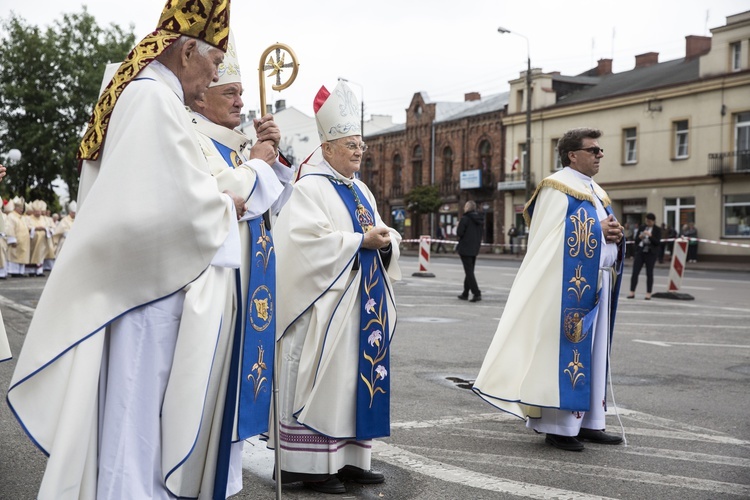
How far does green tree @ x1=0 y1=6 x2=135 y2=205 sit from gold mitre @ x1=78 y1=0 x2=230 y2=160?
40.1 meters

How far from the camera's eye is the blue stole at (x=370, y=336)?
15.7 ft

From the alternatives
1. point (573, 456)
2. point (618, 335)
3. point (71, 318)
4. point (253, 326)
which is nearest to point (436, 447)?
point (573, 456)

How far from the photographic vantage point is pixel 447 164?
185 ft

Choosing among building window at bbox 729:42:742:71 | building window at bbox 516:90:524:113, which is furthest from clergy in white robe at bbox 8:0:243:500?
building window at bbox 516:90:524:113

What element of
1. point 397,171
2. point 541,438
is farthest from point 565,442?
point 397,171

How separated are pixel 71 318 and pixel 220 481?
0.90 metres

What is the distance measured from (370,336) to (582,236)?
1.91 meters

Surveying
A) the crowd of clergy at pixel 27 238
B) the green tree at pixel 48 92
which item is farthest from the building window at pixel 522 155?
the crowd of clergy at pixel 27 238

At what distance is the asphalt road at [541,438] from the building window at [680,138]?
2987 cm

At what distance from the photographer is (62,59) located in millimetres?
42875

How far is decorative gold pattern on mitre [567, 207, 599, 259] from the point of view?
600 centimetres

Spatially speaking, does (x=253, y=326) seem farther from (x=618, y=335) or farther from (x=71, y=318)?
(x=618, y=335)

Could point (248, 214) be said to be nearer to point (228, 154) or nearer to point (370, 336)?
point (228, 154)

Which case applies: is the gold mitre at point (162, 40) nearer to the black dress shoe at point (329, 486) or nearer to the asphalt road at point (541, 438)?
the asphalt road at point (541, 438)
